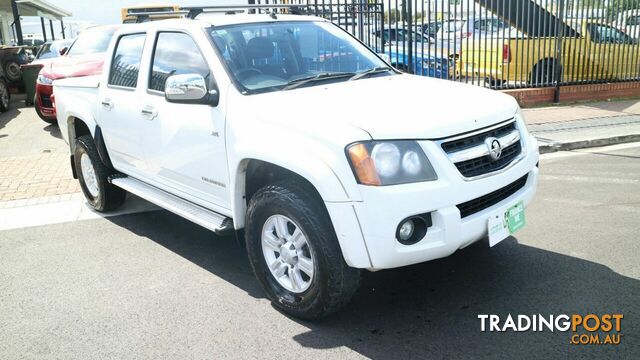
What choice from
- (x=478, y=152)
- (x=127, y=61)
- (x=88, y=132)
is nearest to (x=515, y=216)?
(x=478, y=152)

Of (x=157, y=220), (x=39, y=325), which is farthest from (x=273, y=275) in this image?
(x=157, y=220)

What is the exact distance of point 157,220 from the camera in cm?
609

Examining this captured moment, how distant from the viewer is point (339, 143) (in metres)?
3.21

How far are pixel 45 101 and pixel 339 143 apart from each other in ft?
32.7

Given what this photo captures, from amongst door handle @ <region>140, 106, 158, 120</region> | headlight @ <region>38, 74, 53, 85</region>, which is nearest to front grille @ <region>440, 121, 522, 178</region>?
door handle @ <region>140, 106, 158, 120</region>

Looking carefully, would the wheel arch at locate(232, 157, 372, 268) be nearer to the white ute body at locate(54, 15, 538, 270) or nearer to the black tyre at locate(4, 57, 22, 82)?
the white ute body at locate(54, 15, 538, 270)

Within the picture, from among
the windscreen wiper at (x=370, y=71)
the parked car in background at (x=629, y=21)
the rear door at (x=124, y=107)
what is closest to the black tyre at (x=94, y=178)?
the rear door at (x=124, y=107)

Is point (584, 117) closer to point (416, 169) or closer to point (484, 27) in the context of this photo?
point (484, 27)

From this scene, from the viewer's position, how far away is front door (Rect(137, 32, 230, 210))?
4.14 metres

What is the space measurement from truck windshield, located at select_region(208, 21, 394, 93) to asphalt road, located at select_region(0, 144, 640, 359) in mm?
1508

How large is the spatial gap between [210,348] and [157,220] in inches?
113

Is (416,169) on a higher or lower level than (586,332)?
higher

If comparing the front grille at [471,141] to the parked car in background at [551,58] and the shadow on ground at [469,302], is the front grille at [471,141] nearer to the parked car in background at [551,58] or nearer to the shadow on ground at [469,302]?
the shadow on ground at [469,302]

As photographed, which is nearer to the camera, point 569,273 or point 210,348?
point 210,348
